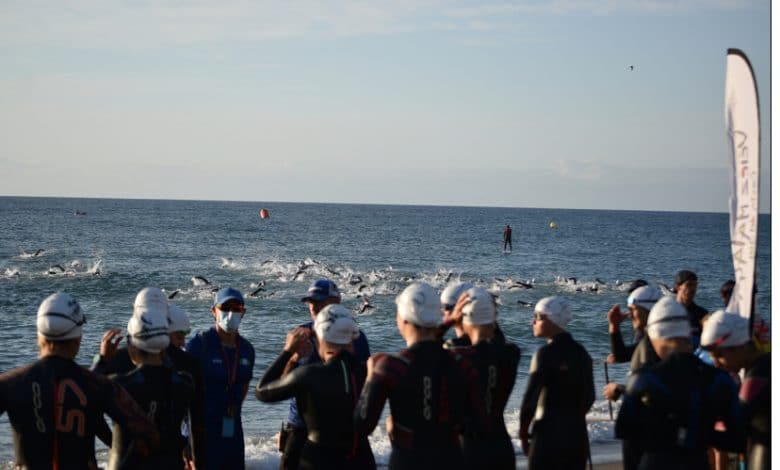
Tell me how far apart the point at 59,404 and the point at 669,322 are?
3517mm

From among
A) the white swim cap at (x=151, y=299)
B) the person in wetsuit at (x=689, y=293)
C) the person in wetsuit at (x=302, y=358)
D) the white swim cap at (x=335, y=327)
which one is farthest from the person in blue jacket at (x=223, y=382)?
the person in wetsuit at (x=689, y=293)

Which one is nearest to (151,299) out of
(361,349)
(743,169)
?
(361,349)

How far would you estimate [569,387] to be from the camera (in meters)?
6.54

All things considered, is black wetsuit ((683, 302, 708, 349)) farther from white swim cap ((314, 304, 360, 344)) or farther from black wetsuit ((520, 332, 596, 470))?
white swim cap ((314, 304, 360, 344))

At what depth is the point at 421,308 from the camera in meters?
5.58

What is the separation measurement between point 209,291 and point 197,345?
32.1 m

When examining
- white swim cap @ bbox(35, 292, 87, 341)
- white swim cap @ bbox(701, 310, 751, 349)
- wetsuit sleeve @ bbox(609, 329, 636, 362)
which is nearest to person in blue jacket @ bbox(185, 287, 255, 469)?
white swim cap @ bbox(35, 292, 87, 341)

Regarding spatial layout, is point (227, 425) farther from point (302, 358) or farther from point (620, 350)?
point (620, 350)

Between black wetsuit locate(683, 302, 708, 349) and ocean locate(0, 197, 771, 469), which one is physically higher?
black wetsuit locate(683, 302, 708, 349)

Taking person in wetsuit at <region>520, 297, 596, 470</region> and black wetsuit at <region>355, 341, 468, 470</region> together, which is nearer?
black wetsuit at <region>355, 341, 468, 470</region>

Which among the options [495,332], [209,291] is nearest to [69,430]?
[495,332]

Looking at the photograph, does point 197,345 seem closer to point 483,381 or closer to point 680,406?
point 483,381

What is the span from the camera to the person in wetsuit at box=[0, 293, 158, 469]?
16.9 feet

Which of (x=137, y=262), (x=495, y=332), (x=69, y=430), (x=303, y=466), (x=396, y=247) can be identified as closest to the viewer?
(x=69, y=430)
